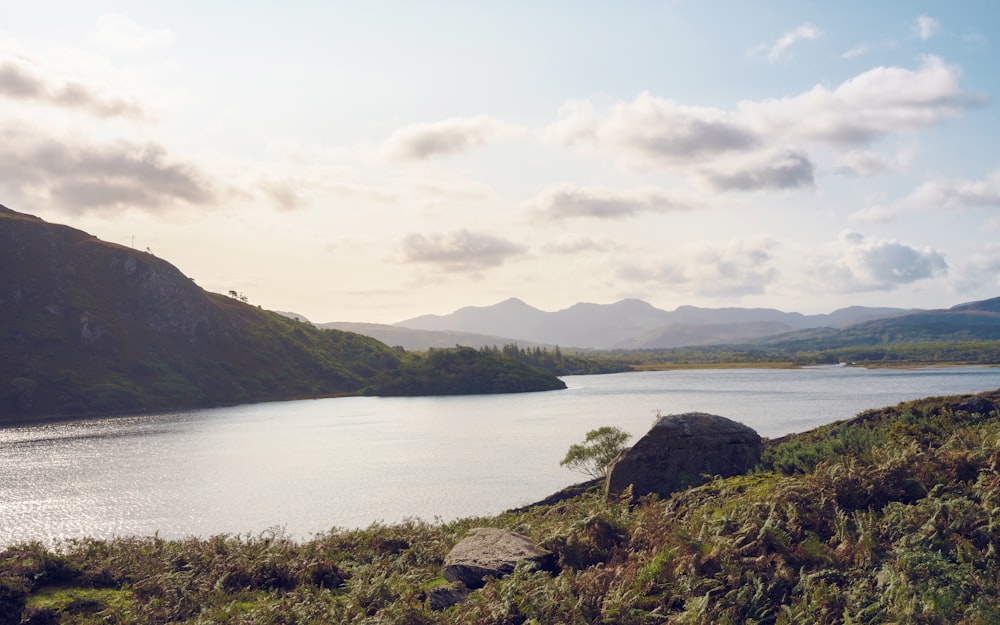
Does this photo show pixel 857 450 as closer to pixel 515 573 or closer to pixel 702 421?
pixel 702 421

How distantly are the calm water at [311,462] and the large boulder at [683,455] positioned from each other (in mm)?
9051

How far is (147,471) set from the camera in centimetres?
9488

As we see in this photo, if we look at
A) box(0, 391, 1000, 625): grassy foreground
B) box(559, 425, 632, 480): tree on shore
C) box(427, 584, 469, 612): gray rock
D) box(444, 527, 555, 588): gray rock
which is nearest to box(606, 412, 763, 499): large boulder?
box(0, 391, 1000, 625): grassy foreground

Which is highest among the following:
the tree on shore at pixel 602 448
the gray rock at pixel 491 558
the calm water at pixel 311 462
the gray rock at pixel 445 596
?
the gray rock at pixel 491 558

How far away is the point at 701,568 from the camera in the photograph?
48.0ft

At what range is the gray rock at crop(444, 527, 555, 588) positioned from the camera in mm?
17359

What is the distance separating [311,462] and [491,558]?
88.8 m

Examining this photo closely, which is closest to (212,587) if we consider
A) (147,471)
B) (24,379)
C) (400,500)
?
(400,500)

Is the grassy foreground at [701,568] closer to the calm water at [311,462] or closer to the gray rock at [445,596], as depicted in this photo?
the gray rock at [445,596]

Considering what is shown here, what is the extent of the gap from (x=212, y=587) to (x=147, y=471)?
3389 inches

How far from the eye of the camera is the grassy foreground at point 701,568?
42.0ft

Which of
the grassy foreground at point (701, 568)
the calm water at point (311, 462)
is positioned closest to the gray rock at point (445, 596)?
the grassy foreground at point (701, 568)

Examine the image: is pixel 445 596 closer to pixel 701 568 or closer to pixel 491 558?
pixel 491 558

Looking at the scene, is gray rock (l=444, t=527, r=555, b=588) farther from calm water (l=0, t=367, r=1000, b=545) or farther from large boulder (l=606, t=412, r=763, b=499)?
calm water (l=0, t=367, r=1000, b=545)
